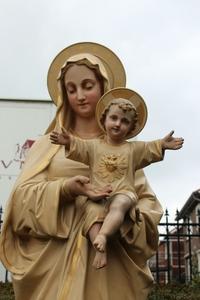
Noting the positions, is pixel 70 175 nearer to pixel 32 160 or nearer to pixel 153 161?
pixel 32 160

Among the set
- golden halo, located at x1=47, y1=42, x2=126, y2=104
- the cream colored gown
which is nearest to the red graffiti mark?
golden halo, located at x1=47, y1=42, x2=126, y2=104

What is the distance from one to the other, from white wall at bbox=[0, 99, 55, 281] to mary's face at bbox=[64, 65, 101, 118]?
1010 cm

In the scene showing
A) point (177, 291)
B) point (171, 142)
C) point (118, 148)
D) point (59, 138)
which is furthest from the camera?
point (177, 291)

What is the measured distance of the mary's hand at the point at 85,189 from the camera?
2813 millimetres

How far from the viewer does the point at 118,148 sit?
3.04 meters

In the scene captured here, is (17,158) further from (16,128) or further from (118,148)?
(118,148)

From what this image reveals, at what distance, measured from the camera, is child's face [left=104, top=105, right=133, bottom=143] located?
2932 millimetres

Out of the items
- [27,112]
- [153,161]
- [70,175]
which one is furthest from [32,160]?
[27,112]

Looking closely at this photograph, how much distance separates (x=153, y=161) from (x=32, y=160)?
880 mm

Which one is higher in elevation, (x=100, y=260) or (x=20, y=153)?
(x=20, y=153)

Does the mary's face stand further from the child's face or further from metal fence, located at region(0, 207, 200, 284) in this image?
metal fence, located at region(0, 207, 200, 284)

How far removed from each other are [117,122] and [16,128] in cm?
1150

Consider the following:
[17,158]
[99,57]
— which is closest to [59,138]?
[99,57]

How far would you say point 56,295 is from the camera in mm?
2922
